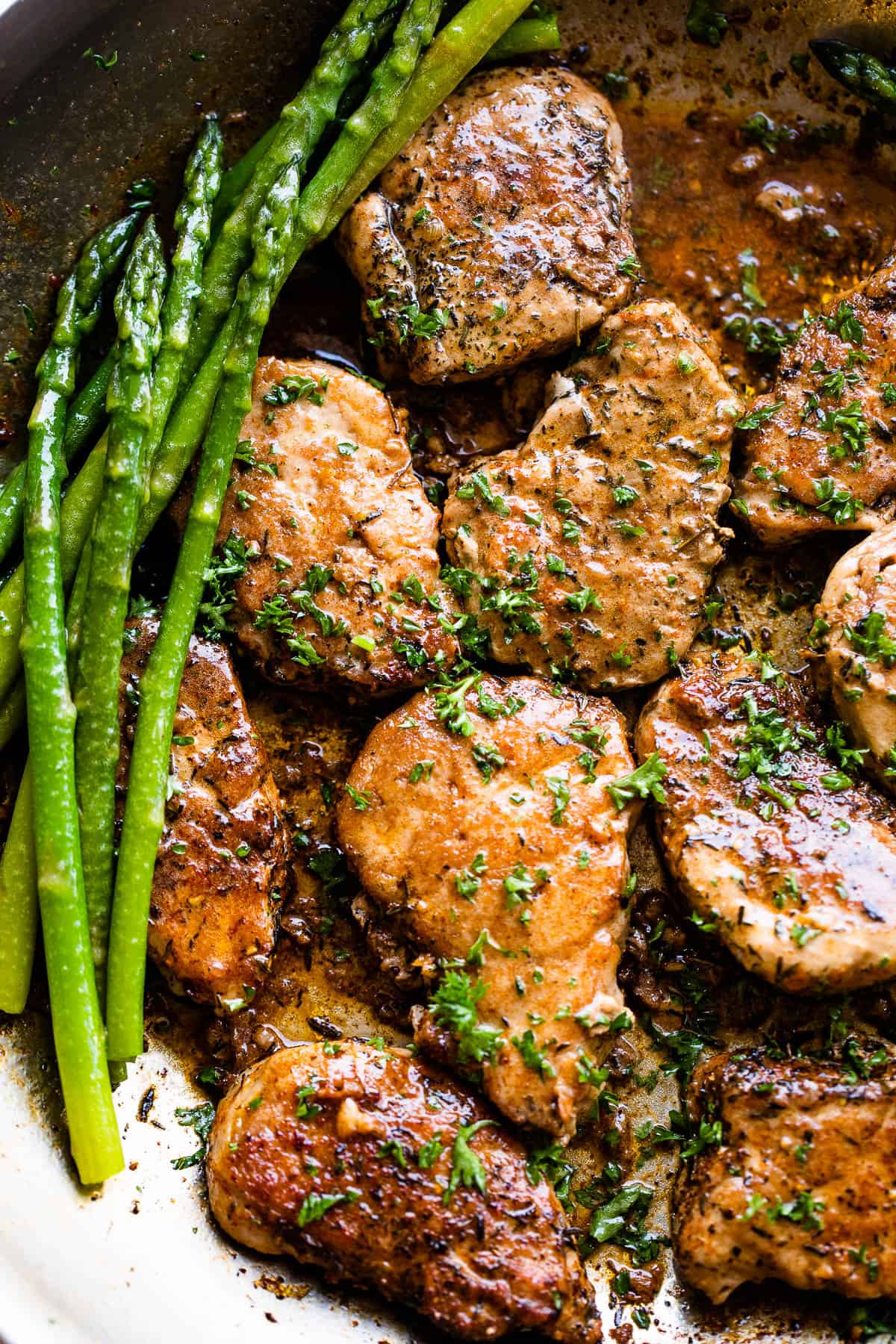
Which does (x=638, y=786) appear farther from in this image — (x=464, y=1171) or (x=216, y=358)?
(x=216, y=358)

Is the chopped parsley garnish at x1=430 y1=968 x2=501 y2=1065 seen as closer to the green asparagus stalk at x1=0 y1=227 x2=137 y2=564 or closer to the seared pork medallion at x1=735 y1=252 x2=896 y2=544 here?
the seared pork medallion at x1=735 y1=252 x2=896 y2=544

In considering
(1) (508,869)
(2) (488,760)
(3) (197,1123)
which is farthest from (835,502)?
(3) (197,1123)

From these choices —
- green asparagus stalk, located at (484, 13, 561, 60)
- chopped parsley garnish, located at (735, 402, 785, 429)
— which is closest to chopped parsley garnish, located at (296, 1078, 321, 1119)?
chopped parsley garnish, located at (735, 402, 785, 429)

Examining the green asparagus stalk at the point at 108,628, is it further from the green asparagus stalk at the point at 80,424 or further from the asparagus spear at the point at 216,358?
the green asparagus stalk at the point at 80,424

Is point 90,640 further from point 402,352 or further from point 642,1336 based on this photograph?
point 642,1336

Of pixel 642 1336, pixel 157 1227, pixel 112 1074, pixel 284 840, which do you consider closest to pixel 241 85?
pixel 284 840

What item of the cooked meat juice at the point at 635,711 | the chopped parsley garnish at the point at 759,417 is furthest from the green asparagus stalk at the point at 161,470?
the chopped parsley garnish at the point at 759,417
